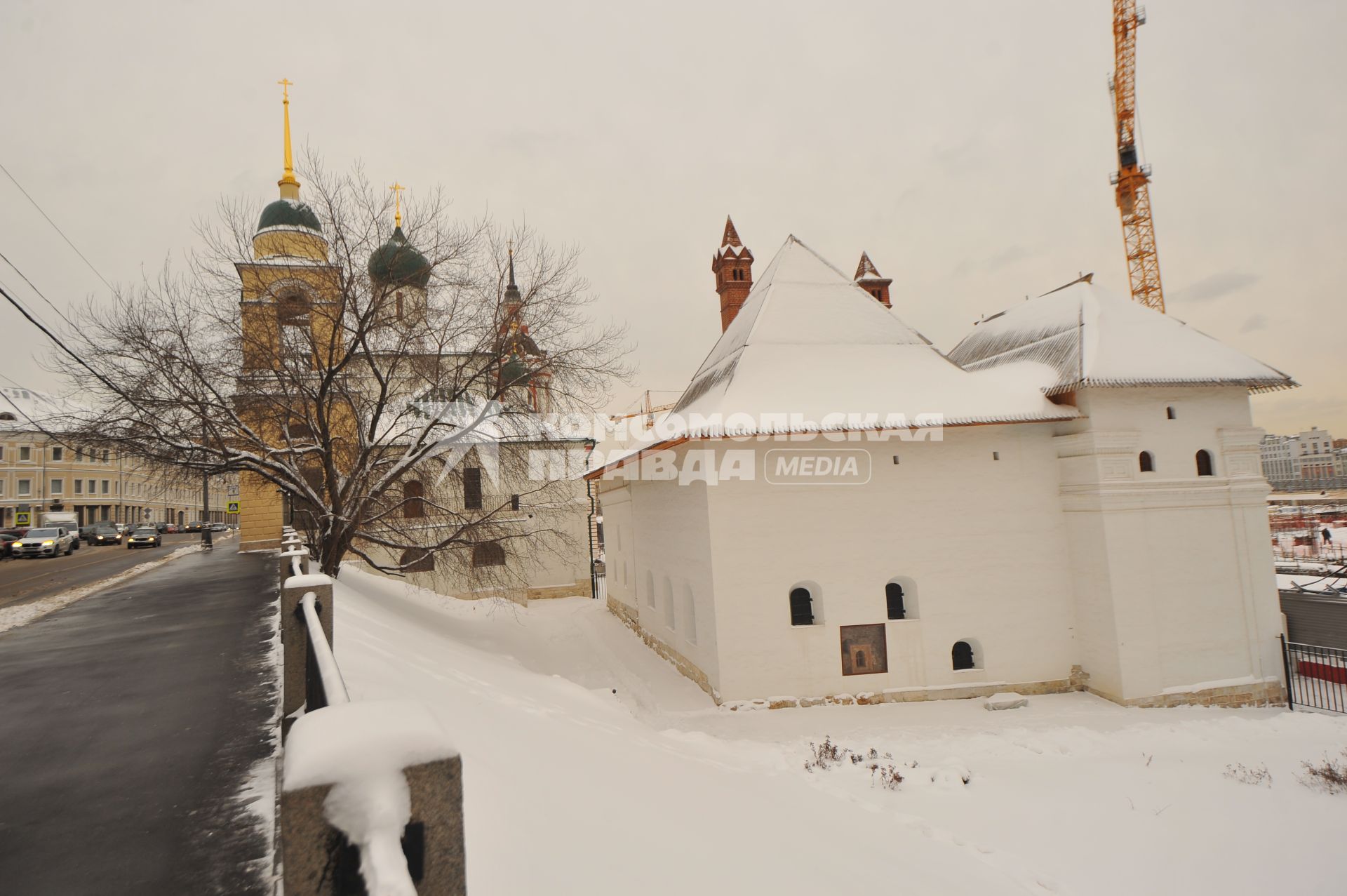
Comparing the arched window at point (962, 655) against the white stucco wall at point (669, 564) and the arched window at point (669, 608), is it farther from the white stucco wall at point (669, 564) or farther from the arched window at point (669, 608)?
the arched window at point (669, 608)

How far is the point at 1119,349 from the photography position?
15398mm

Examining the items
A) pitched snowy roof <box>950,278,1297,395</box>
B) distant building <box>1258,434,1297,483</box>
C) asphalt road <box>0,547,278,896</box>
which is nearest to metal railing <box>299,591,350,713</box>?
asphalt road <box>0,547,278,896</box>

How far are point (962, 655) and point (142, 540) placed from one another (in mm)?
36016

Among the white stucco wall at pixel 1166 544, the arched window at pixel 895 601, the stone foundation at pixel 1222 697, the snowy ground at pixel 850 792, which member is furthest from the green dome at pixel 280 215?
the stone foundation at pixel 1222 697

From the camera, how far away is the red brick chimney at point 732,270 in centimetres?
2681

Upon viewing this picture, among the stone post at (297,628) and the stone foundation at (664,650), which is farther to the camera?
the stone foundation at (664,650)

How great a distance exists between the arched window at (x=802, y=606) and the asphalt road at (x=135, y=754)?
993 cm

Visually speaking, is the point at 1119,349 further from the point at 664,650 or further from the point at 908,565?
the point at 664,650

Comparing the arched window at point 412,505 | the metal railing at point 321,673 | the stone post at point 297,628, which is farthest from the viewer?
the arched window at point 412,505

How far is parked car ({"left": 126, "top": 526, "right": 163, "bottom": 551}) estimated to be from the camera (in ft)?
105

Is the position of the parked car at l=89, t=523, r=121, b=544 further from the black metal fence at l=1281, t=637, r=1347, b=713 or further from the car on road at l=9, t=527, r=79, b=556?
the black metal fence at l=1281, t=637, r=1347, b=713

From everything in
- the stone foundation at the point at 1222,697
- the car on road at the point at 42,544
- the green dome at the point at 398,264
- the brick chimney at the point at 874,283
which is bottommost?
the stone foundation at the point at 1222,697

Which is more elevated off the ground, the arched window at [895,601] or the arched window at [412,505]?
the arched window at [412,505]

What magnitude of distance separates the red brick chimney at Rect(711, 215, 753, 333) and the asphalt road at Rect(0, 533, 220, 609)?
2132cm
